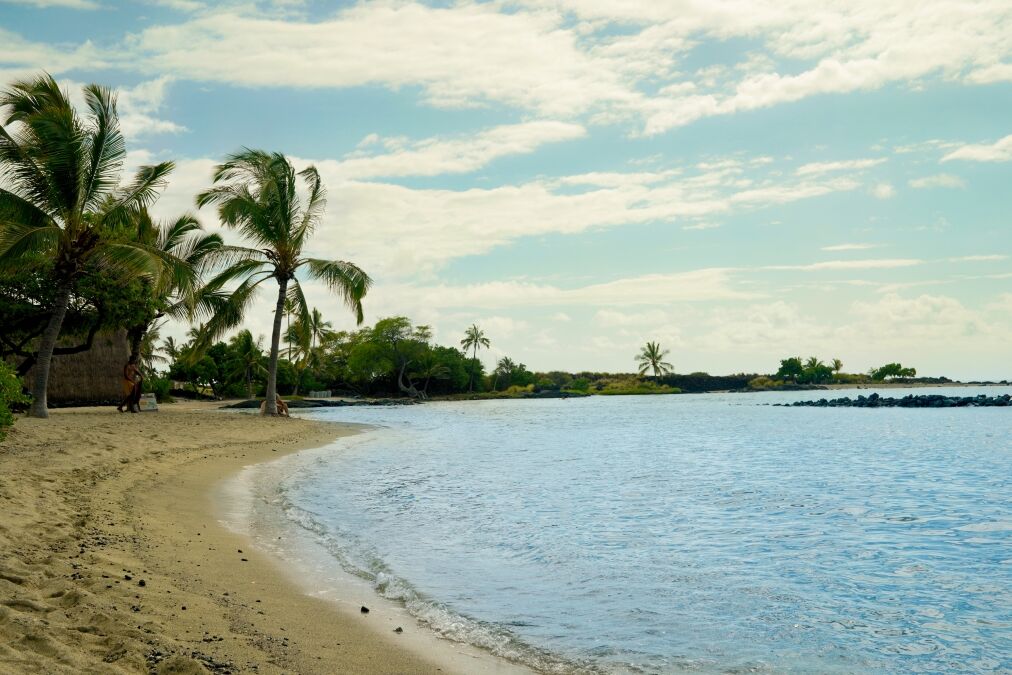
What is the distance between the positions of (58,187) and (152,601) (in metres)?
18.5

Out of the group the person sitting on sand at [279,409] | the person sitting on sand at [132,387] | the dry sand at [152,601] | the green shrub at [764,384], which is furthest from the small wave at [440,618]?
the green shrub at [764,384]

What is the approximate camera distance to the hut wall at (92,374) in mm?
30500

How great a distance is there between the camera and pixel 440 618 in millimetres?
5953

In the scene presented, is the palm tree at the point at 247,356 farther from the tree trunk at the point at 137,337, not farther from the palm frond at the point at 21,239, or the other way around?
the palm frond at the point at 21,239

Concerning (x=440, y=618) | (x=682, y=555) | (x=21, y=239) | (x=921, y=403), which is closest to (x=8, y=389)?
A: (x=21, y=239)

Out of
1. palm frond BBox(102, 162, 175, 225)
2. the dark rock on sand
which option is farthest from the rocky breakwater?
palm frond BBox(102, 162, 175, 225)

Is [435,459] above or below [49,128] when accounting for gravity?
below

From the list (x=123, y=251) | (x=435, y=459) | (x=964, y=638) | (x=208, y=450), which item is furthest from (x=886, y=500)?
(x=123, y=251)

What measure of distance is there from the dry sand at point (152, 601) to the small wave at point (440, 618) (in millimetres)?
202

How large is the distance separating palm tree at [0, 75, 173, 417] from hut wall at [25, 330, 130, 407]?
9.67 meters

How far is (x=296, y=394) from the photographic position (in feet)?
233

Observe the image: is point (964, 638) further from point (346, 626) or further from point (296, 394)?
point (296, 394)

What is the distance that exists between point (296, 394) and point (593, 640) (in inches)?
2692

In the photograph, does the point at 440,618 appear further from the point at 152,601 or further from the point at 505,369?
the point at 505,369
